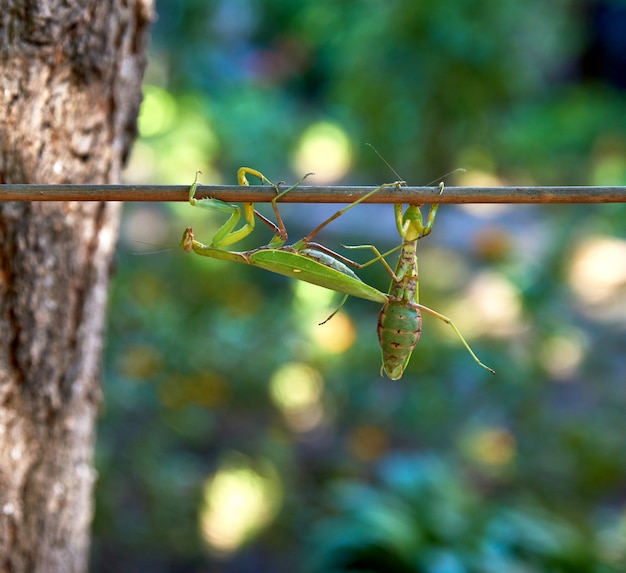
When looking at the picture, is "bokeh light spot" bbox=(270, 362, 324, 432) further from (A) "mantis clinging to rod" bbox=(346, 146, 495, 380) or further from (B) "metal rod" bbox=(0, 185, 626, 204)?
(B) "metal rod" bbox=(0, 185, 626, 204)

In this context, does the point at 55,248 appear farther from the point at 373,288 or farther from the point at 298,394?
the point at 298,394

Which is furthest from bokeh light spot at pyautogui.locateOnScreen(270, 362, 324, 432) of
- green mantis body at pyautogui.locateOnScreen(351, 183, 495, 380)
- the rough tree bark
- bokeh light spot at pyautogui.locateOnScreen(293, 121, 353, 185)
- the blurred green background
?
bokeh light spot at pyautogui.locateOnScreen(293, 121, 353, 185)

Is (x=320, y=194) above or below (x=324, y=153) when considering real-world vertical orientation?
below

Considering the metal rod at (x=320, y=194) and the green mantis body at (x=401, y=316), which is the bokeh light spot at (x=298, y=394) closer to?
the green mantis body at (x=401, y=316)

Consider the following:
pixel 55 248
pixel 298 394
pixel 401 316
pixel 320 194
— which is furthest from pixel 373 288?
pixel 298 394

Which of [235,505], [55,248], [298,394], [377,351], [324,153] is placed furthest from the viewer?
[324,153]

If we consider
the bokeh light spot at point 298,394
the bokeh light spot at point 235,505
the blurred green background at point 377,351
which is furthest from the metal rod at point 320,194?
the bokeh light spot at point 298,394

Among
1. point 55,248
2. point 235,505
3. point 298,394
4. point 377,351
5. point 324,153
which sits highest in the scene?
point 324,153
